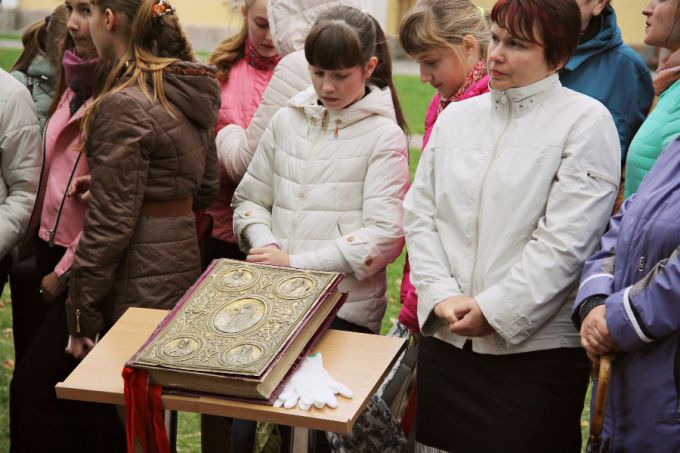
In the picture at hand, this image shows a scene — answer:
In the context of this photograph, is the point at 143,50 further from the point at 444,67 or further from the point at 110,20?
the point at 444,67

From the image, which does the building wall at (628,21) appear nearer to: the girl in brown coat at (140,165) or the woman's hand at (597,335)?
the girl in brown coat at (140,165)

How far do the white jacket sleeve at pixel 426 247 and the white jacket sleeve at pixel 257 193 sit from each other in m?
0.71

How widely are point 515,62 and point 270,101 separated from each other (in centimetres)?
134

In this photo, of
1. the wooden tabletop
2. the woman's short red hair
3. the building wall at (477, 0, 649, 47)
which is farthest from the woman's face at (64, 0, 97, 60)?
the building wall at (477, 0, 649, 47)

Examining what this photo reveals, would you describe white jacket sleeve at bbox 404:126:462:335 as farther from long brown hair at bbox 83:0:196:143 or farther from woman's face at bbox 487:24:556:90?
long brown hair at bbox 83:0:196:143

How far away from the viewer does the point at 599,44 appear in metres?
3.53

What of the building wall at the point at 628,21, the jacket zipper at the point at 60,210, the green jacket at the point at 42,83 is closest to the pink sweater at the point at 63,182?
the jacket zipper at the point at 60,210

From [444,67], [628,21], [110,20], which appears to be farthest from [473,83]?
[628,21]

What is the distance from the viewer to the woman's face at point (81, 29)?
3932 millimetres

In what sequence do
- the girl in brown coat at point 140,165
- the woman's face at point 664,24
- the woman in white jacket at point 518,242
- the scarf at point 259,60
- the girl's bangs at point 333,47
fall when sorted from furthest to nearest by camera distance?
1. the scarf at point 259,60
2. the girl's bangs at point 333,47
3. the girl in brown coat at point 140,165
4. the woman's face at point 664,24
5. the woman in white jacket at point 518,242

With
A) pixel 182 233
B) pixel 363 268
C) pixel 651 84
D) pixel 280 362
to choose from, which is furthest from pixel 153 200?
pixel 651 84

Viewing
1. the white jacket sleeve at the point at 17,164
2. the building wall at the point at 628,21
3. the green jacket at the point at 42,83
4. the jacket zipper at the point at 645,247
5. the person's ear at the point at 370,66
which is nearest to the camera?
the jacket zipper at the point at 645,247

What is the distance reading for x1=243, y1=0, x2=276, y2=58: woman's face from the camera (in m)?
4.37

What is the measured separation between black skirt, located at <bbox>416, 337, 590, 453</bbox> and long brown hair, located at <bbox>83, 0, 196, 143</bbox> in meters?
1.34
